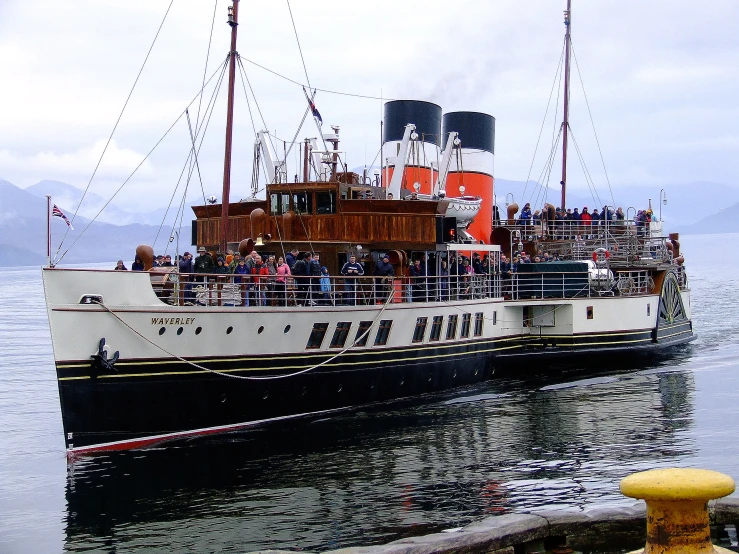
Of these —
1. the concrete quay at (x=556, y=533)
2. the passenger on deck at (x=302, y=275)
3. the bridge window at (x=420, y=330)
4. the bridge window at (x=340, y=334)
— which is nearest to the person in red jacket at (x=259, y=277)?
the passenger on deck at (x=302, y=275)

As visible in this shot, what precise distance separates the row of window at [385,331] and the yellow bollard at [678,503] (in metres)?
16.4

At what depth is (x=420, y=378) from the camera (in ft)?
84.7

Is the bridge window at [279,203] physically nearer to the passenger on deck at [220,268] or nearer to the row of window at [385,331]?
the passenger on deck at [220,268]

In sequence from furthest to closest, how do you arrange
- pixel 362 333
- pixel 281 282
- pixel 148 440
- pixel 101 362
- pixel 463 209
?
pixel 463 209 → pixel 362 333 → pixel 281 282 → pixel 148 440 → pixel 101 362

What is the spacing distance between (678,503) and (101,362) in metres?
15.0

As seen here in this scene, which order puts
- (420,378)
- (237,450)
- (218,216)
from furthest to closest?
(218,216), (420,378), (237,450)

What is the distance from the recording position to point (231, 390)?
2133 cm

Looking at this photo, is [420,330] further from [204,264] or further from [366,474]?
[366,474]

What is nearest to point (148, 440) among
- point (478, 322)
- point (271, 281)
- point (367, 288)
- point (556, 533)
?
point (271, 281)

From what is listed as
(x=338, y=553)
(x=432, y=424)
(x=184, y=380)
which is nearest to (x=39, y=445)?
(x=184, y=380)

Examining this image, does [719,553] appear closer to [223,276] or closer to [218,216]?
[223,276]

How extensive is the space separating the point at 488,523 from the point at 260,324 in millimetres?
13204

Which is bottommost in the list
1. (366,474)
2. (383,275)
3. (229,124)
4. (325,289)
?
(366,474)

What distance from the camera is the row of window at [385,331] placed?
23.0 meters
